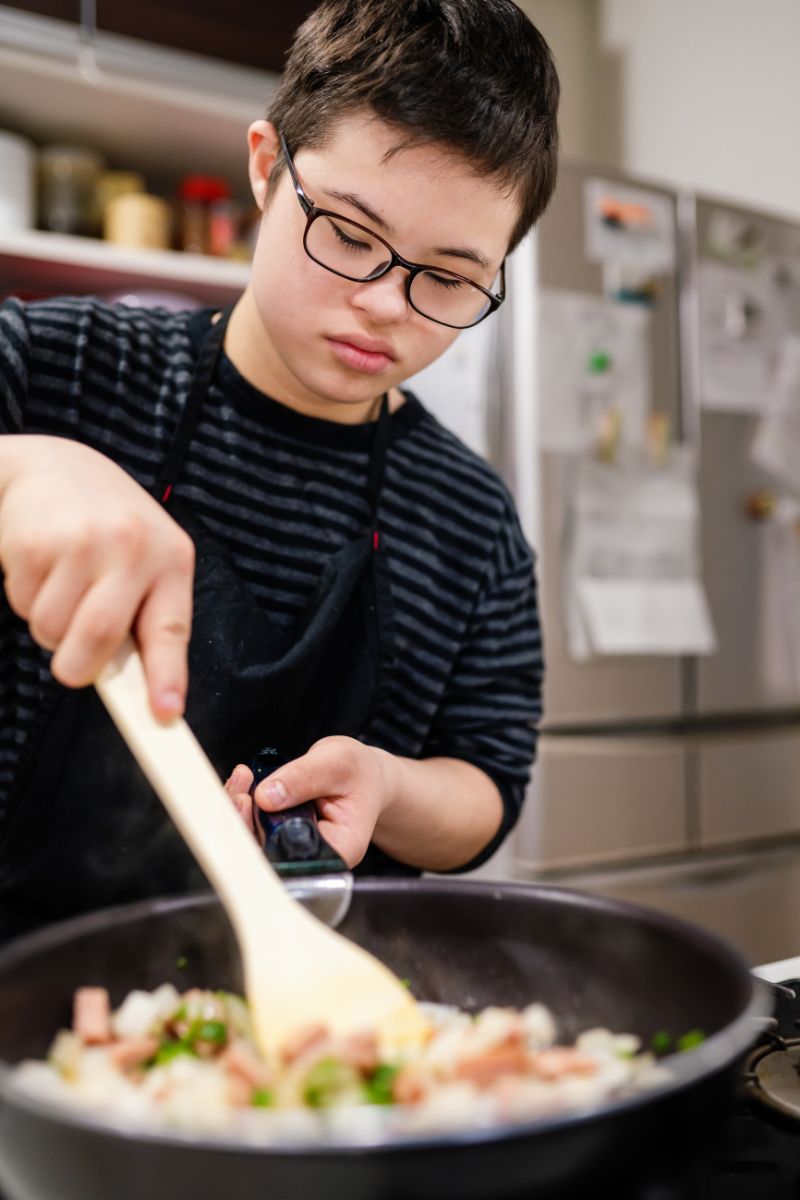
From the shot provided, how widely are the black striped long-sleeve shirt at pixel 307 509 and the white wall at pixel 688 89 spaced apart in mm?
2266

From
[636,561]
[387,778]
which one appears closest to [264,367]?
[387,778]

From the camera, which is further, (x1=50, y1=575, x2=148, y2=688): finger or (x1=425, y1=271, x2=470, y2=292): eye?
(x1=425, y1=271, x2=470, y2=292): eye

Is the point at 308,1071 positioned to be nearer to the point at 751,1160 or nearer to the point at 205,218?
the point at 751,1160

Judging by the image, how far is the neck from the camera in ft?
3.91

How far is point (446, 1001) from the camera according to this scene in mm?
755

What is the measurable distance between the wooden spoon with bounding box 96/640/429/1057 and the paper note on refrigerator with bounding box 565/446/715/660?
181 cm

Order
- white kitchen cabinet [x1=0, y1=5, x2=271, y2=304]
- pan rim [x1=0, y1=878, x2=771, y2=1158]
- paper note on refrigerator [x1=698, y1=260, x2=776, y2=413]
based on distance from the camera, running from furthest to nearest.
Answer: paper note on refrigerator [x1=698, y1=260, x2=776, y2=413] → white kitchen cabinet [x1=0, y1=5, x2=271, y2=304] → pan rim [x1=0, y1=878, x2=771, y2=1158]

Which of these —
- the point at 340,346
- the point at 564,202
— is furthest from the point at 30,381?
the point at 564,202

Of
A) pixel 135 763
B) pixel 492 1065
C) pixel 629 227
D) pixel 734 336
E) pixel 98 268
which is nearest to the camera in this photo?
pixel 492 1065

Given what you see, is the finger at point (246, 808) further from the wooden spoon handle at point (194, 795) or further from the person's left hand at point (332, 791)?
the wooden spoon handle at point (194, 795)

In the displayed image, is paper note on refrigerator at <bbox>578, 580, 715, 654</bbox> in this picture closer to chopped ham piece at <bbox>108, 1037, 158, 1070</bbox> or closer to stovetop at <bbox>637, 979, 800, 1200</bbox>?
stovetop at <bbox>637, 979, 800, 1200</bbox>

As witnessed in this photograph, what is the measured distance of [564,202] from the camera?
241cm

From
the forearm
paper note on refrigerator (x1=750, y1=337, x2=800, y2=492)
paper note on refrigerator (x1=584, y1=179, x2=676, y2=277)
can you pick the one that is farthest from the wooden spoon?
paper note on refrigerator (x1=750, y1=337, x2=800, y2=492)

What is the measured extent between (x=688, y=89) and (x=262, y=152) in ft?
8.67
